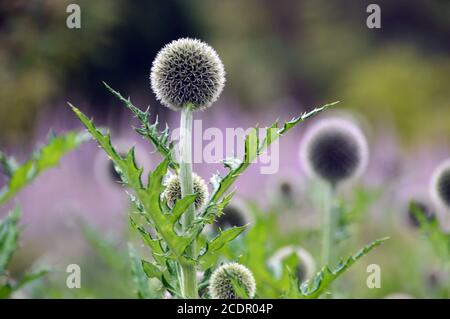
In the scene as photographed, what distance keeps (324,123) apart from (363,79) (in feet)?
25.5

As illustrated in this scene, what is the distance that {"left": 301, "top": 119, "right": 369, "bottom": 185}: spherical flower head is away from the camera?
2.70 meters

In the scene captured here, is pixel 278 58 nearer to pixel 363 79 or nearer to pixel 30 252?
pixel 363 79

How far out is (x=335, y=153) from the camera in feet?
9.00

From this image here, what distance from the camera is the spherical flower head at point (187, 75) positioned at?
147 centimetres

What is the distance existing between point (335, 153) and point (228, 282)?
1.39 metres

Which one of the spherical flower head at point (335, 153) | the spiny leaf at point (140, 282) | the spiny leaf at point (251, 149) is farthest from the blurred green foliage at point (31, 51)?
the spiny leaf at point (251, 149)

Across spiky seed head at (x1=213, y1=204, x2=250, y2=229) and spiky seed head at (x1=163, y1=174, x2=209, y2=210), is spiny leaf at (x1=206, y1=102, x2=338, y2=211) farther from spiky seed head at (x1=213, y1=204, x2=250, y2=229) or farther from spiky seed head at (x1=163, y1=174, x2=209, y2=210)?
spiky seed head at (x1=213, y1=204, x2=250, y2=229)

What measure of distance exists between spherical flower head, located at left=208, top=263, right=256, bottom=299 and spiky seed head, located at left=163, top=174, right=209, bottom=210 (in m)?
0.15

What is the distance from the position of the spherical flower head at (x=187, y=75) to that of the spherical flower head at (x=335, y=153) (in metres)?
1.29

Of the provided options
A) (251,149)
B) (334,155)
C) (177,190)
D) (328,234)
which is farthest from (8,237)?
(334,155)

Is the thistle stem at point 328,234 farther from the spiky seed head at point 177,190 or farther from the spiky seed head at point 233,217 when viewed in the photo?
the spiky seed head at point 177,190

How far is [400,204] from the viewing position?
13.3ft

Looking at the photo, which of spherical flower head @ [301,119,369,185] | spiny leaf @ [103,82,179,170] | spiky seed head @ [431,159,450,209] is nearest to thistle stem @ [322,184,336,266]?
spherical flower head @ [301,119,369,185]

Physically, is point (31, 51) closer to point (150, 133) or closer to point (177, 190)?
point (177, 190)
